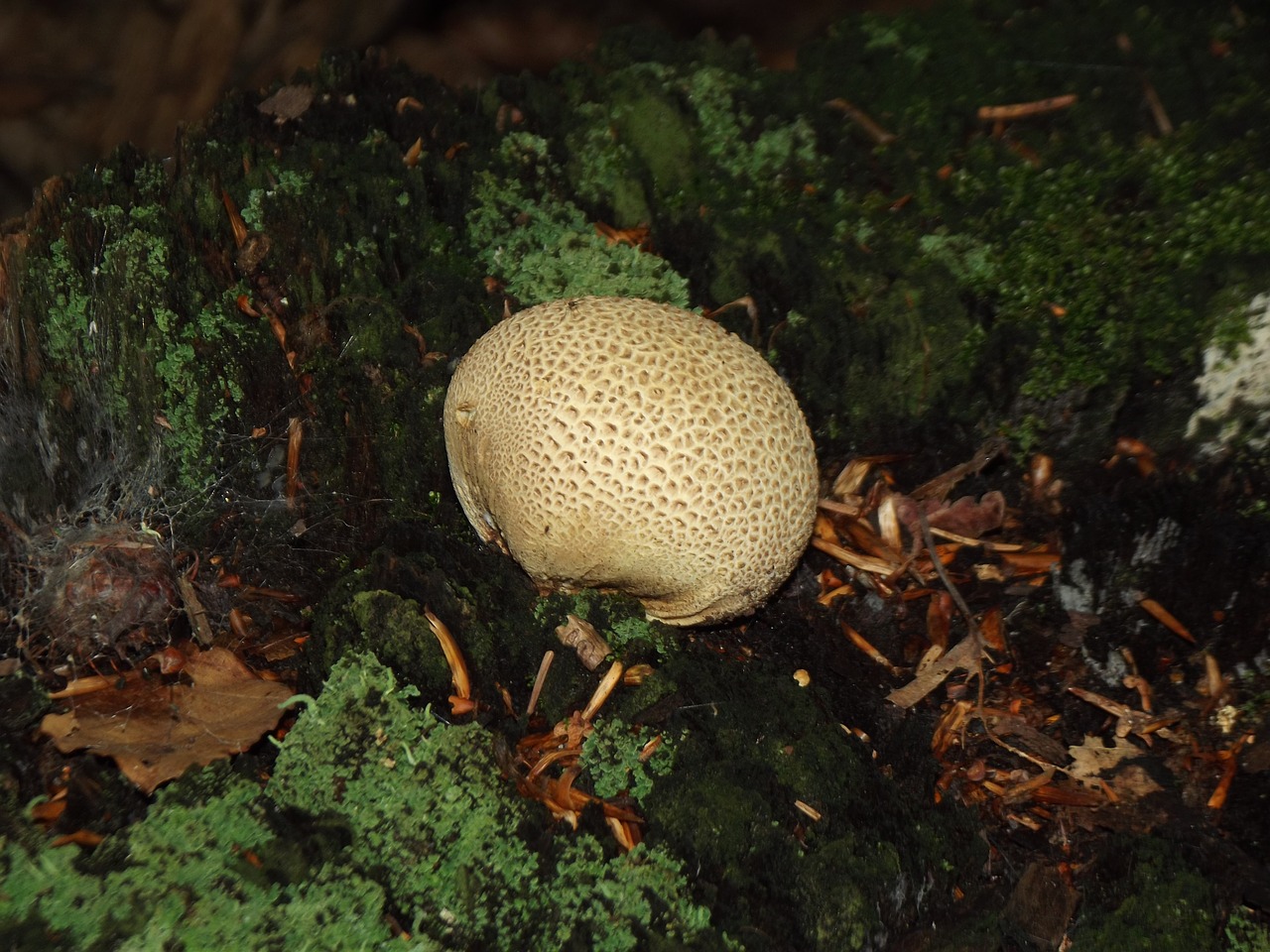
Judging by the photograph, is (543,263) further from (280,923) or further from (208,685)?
(280,923)

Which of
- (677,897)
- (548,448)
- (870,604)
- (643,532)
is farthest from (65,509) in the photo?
(870,604)

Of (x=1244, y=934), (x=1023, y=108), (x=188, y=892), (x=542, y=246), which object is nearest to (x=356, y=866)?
(x=188, y=892)

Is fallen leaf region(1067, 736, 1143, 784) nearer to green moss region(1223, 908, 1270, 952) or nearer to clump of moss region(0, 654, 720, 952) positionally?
green moss region(1223, 908, 1270, 952)

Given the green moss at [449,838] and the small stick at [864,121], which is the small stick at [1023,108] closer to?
the small stick at [864,121]

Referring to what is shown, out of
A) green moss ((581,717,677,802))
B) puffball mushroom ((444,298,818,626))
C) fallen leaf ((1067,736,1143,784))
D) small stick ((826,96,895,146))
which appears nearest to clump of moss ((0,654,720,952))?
→ green moss ((581,717,677,802))

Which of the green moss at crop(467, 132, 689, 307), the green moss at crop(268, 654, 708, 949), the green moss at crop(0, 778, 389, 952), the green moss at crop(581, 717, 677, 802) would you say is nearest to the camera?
the green moss at crop(0, 778, 389, 952)

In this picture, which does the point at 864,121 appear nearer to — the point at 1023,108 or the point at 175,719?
the point at 1023,108
